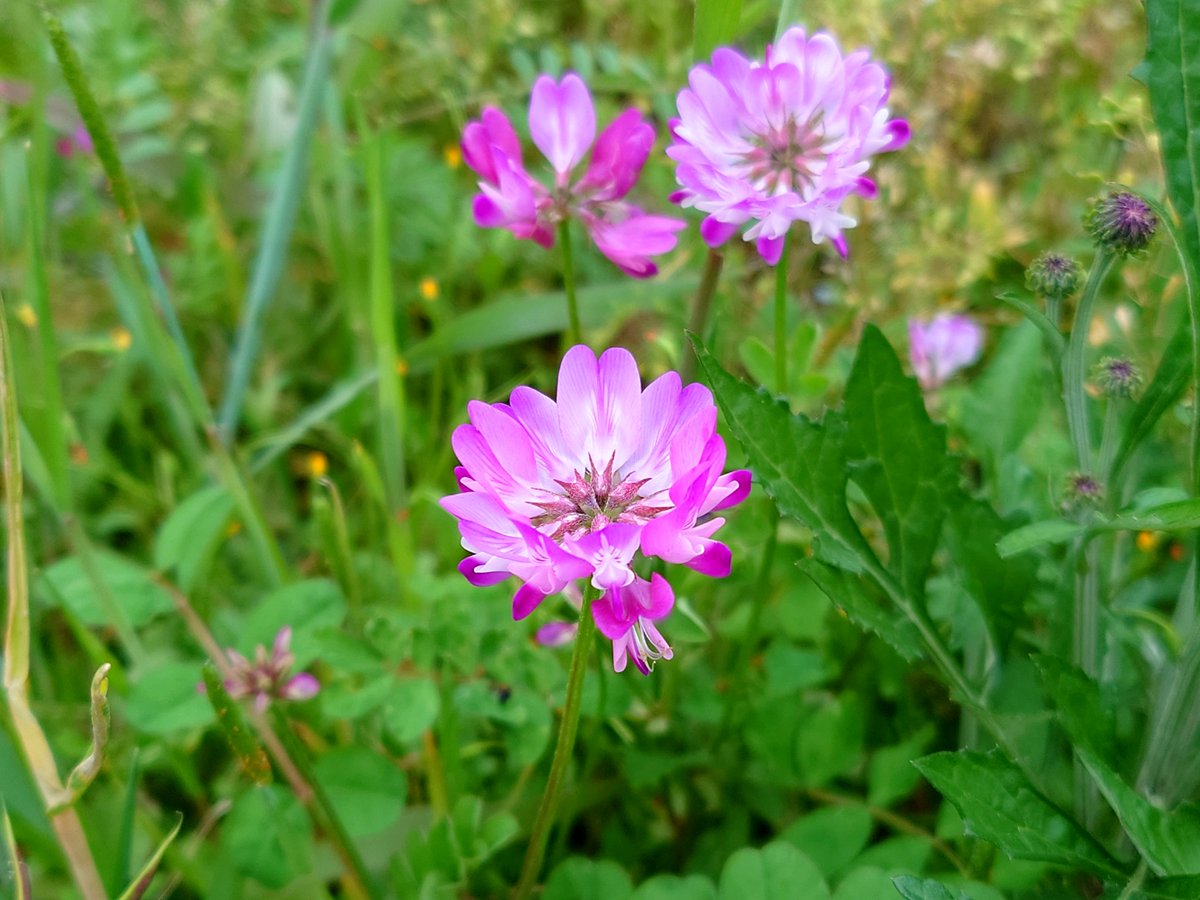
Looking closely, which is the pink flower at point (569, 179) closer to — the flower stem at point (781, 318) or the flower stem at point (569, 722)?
the flower stem at point (781, 318)

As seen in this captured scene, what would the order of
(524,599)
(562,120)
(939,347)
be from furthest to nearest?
(939,347) < (562,120) < (524,599)

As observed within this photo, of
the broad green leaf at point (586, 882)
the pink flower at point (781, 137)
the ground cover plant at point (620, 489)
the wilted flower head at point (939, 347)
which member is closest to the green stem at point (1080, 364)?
the ground cover plant at point (620, 489)

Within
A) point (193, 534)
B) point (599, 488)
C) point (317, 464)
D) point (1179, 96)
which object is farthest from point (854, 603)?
point (317, 464)

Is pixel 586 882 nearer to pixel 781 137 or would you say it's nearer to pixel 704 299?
pixel 704 299

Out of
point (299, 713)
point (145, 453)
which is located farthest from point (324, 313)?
point (299, 713)

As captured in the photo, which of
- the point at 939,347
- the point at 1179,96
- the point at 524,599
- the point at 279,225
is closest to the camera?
the point at 524,599

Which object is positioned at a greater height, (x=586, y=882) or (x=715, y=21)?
(x=715, y=21)

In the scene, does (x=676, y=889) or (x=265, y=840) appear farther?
(x=265, y=840)

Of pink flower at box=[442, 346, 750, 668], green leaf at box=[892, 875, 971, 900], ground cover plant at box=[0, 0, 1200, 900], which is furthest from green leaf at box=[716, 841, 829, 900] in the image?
pink flower at box=[442, 346, 750, 668]

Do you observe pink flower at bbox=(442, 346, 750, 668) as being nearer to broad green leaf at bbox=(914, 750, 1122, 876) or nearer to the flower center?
the flower center

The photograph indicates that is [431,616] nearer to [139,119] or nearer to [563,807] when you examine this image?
[563,807]
